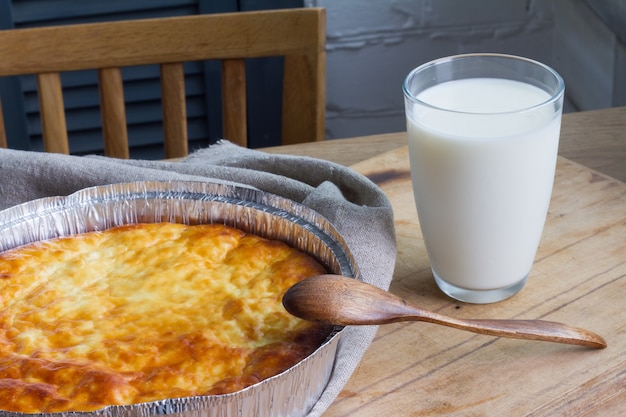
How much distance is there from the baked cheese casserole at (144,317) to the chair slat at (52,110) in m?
0.53

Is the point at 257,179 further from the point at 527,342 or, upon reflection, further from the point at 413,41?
the point at 413,41

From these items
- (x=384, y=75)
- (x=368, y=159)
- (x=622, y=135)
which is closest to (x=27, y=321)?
(x=368, y=159)

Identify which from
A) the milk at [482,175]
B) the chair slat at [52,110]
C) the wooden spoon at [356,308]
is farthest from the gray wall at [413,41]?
the wooden spoon at [356,308]

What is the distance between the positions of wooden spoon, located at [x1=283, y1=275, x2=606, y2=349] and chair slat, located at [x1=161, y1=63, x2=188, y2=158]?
2.36 ft

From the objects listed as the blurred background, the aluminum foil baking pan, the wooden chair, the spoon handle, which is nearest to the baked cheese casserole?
the aluminum foil baking pan

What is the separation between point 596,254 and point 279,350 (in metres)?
0.42

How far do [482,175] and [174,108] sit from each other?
69cm

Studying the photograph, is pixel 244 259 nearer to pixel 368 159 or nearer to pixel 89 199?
pixel 89 199

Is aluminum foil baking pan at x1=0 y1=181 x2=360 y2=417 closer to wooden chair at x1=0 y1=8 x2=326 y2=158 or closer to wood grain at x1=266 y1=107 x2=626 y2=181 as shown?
wood grain at x1=266 y1=107 x2=626 y2=181

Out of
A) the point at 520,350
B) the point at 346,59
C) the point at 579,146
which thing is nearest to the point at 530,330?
the point at 520,350

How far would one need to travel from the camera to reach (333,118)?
207 centimetres

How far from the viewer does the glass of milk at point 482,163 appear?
29.3 inches

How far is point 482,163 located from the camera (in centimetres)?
75

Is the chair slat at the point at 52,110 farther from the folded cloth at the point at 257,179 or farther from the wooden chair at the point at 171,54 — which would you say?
the folded cloth at the point at 257,179
